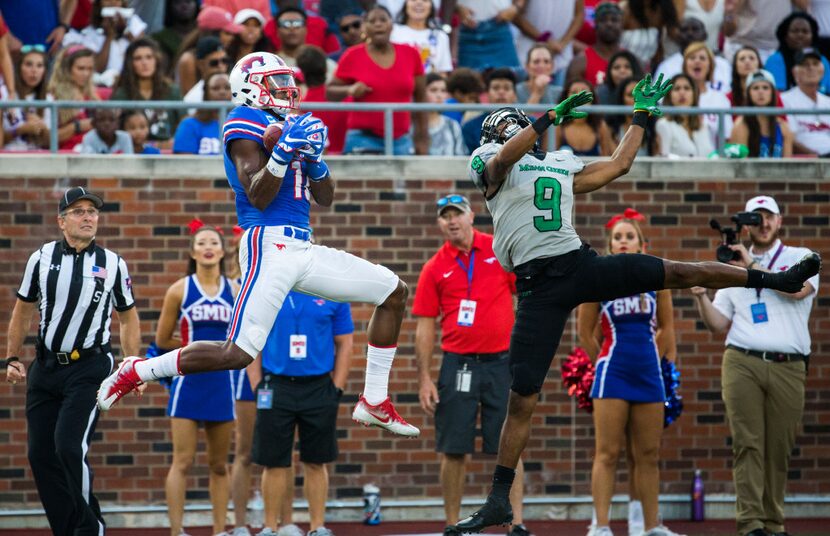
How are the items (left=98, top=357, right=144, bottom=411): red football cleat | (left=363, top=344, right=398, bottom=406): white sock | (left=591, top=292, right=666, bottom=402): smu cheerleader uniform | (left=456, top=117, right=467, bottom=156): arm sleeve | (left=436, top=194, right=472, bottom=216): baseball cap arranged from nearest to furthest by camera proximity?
(left=98, top=357, right=144, bottom=411): red football cleat → (left=363, top=344, right=398, bottom=406): white sock → (left=591, top=292, right=666, bottom=402): smu cheerleader uniform → (left=436, top=194, right=472, bottom=216): baseball cap → (left=456, top=117, right=467, bottom=156): arm sleeve

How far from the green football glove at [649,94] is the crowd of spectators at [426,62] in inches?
150

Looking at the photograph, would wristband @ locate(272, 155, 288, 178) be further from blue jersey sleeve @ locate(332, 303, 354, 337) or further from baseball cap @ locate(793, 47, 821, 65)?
baseball cap @ locate(793, 47, 821, 65)

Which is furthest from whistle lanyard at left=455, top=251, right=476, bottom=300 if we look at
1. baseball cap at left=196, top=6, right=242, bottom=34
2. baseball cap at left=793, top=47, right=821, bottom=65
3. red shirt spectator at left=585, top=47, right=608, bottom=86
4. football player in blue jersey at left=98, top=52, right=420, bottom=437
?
baseball cap at left=793, top=47, right=821, bottom=65

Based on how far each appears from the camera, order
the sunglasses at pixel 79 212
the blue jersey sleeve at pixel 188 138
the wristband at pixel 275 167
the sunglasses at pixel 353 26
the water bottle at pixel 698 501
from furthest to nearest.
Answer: the sunglasses at pixel 353 26 < the water bottle at pixel 698 501 < the blue jersey sleeve at pixel 188 138 < the sunglasses at pixel 79 212 < the wristband at pixel 275 167

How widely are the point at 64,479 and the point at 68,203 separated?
1.80 meters

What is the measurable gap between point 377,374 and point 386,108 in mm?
3692

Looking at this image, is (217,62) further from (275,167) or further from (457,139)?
(275,167)

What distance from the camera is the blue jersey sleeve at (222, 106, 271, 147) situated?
7414 millimetres

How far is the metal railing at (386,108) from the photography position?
34.9 ft

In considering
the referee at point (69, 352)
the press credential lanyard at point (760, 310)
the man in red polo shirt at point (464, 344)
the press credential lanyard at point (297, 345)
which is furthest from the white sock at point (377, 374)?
the press credential lanyard at point (760, 310)

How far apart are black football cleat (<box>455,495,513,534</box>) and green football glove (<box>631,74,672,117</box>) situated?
2346 millimetres

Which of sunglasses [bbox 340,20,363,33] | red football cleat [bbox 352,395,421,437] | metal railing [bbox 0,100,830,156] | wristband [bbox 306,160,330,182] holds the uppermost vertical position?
sunglasses [bbox 340,20,363,33]

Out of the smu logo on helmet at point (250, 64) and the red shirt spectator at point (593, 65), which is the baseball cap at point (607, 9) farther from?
the smu logo on helmet at point (250, 64)

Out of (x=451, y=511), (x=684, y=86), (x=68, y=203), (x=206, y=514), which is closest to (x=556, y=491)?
(x=451, y=511)
